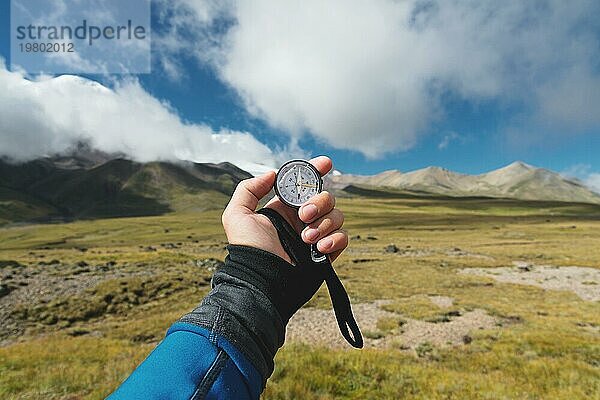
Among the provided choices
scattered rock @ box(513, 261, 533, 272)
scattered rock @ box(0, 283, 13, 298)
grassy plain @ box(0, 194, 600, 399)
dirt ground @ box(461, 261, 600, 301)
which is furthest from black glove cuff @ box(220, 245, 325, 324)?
scattered rock @ box(513, 261, 533, 272)

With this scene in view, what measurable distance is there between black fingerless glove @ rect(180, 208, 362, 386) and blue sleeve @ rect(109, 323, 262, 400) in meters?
0.07

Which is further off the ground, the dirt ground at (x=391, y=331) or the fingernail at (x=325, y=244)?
the fingernail at (x=325, y=244)

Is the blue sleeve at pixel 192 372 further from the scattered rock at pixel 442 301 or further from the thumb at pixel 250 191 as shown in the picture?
the scattered rock at pixel 442 301

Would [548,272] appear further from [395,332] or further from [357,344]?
[357,344]

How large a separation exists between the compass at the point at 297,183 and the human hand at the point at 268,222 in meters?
0.16

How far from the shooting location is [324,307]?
21.8 m

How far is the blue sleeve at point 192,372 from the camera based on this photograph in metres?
1.93

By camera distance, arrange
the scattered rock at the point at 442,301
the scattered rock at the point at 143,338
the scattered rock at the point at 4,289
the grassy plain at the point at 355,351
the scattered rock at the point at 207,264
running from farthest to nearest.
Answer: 1. the scattered rock at the point at 207,264
2. the scattered rock at the point at 4,289
3. the scattered rock at the point at 442,301
4. the scattered rock at the point at 143,338
5. the grassy plain at the point at 355,351

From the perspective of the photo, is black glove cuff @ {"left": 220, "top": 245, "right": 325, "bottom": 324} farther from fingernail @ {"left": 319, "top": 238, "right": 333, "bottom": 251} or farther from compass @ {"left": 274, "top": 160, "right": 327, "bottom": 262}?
compass @ {"left": 274, "top": 160, "right": 327, "bottom": 262}

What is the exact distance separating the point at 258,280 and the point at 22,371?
8.83m

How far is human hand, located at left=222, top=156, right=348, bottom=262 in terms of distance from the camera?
3.27 metres

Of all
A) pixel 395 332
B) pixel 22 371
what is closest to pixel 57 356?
pixel 22 371

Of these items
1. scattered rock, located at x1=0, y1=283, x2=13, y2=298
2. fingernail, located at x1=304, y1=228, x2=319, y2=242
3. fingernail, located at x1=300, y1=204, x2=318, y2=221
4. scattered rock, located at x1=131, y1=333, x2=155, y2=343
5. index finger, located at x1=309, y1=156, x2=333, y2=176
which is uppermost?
index finger, located at x1=309, y1=156, x2=333, y2=176

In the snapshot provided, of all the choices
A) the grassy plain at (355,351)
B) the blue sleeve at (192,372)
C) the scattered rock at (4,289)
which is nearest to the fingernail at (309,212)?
the blue sleeve at (192,372)
